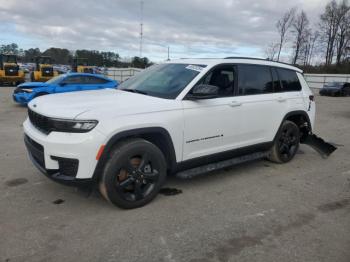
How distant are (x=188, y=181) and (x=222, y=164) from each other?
0.60 metres

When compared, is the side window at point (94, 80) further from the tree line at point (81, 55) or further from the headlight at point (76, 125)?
the tree line at point (81, 55)

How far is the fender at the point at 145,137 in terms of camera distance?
363 cm

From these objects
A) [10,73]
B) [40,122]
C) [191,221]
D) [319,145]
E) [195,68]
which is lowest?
[191,221]

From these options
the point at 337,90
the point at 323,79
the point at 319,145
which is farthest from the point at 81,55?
the point at 319,145

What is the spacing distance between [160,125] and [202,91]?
0.74 meters

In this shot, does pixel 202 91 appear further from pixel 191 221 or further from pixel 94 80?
pixel 94 80

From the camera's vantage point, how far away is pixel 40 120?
12.6 ft

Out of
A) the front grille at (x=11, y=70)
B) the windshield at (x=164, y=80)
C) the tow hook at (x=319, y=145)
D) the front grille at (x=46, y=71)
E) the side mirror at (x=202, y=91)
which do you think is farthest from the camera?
the front grille at (x=11, y=70)

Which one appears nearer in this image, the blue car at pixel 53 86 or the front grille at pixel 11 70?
the blue car at pixel 53 86

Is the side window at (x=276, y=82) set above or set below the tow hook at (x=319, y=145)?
above

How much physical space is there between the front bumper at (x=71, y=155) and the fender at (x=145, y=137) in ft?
0.28

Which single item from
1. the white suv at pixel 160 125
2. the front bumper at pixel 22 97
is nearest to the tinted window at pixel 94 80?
the front bumper at pixel 22 97

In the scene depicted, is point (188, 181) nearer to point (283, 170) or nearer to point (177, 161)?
point (177, 161)

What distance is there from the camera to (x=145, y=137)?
4.17 meters
